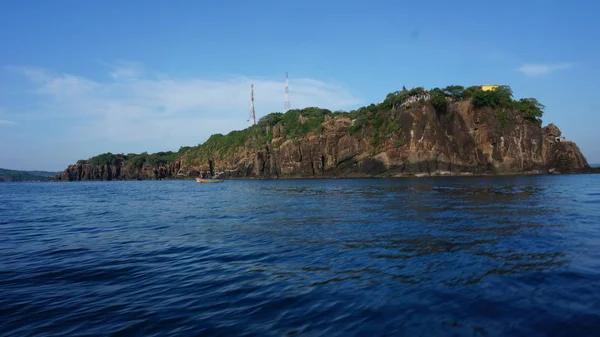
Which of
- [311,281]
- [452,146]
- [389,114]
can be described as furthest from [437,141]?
[311,281]

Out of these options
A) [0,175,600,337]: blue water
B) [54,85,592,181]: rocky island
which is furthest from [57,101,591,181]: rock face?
[0,175,600,337]: blue water

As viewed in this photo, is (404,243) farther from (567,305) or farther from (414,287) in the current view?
(567,305)

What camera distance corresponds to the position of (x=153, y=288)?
29.9 feet

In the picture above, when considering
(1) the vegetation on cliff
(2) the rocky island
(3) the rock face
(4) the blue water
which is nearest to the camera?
(4) the blue water

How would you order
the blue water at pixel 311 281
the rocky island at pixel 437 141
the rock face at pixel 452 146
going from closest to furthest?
the blue water at pixel 311 281 → the rock face at pixel 452 146 → the rocky island at pixel 437 141

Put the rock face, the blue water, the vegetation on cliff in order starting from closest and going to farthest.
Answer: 1. the blue water
2. the rock face
3. the vegetation on cliff

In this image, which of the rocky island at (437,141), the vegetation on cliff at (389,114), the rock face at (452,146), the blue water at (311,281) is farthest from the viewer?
the vegetation on cliff at (389,114)

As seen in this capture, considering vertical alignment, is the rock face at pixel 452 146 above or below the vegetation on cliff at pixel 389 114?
below

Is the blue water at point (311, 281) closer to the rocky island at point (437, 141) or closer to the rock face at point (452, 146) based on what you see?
the rock face at point (452, 146)

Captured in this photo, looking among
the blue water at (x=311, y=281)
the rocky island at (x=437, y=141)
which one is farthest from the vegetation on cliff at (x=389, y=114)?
the blue water at (x=311, y=281)

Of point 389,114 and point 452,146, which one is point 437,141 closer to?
point 452,146

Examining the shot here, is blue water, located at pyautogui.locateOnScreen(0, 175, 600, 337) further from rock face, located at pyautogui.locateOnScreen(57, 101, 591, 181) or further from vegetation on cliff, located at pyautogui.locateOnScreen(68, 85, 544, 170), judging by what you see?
vegetation on cliff, located at pyautogui.locateOnScreen(68, 85, 544, 170)

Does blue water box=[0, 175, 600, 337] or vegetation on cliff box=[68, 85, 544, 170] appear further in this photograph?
vegetation on cliff box=[68, 85, 544, 170]

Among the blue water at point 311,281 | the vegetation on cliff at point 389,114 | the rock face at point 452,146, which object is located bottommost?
the blue water at point 311,281
